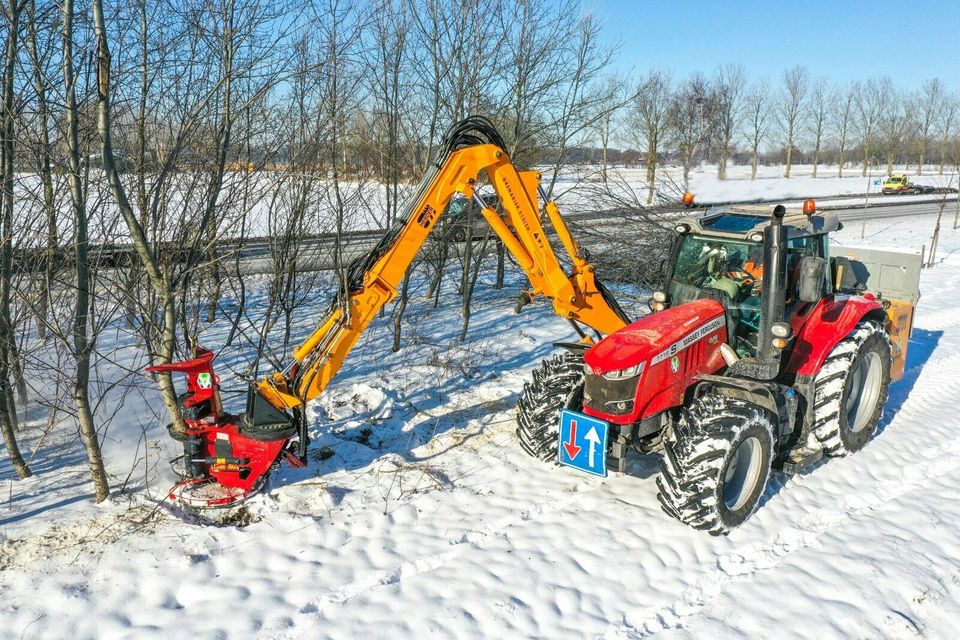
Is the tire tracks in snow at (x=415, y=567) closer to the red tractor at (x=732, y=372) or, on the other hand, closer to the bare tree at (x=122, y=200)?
the red tractor at (x=732, y=372)

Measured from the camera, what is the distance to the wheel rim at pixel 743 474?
577 centimetres

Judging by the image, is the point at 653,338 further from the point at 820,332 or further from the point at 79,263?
the point at 79,263

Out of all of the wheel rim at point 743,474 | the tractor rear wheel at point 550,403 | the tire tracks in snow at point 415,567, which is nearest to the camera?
the tire tracks in snow at point 415,567

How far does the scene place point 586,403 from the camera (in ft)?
19.0

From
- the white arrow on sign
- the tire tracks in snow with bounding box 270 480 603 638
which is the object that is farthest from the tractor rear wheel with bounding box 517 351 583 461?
the white arrow on sign

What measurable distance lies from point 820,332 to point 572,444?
301 centimetres

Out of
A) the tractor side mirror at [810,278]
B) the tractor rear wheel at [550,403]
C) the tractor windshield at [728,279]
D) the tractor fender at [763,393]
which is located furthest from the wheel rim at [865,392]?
the tractor rear wheel at [550,403]

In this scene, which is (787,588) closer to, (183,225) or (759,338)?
(759,338)

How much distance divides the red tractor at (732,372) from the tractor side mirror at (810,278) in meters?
0.01

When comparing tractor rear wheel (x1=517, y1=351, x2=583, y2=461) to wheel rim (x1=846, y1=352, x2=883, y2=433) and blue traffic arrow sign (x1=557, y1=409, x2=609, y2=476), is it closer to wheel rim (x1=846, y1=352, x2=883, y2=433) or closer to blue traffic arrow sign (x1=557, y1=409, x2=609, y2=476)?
blue traffic arrow sign (x1=557, y1=409, x2=609, y2=476)

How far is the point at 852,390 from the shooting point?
24.0 feet

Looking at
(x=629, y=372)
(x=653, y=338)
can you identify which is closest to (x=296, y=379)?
(x=629, y=372)

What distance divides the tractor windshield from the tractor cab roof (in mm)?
94

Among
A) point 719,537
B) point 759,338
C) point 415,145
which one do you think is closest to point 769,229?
point 759,338
